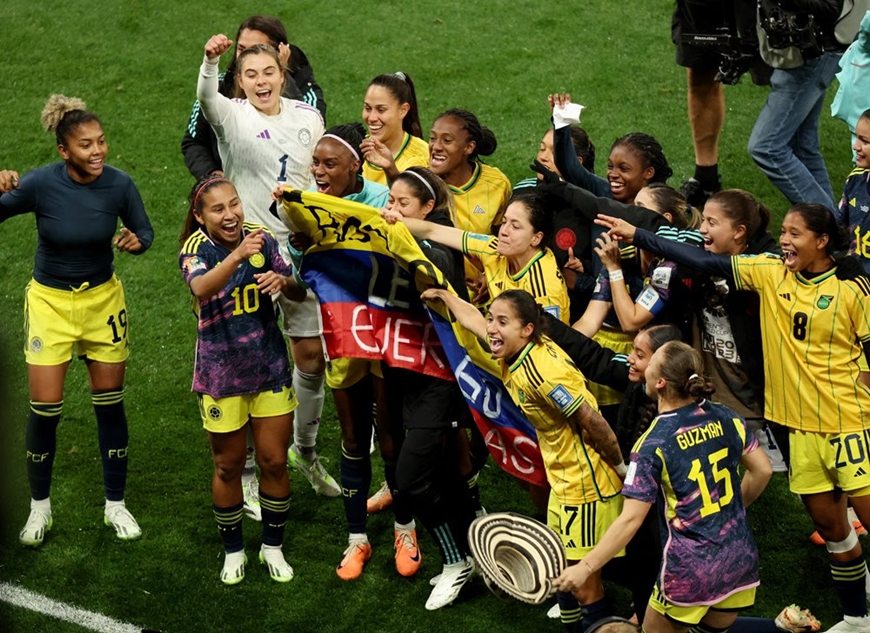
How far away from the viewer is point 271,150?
6930mm

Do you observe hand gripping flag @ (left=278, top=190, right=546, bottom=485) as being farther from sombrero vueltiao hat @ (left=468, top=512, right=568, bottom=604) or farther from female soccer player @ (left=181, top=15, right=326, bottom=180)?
female soccer player @ (left=181, top=15, right=326, bottom=180)

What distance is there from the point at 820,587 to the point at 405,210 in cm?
269

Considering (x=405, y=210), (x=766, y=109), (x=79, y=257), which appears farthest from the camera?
(x=766, y=109)

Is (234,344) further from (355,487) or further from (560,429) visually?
(560,429)

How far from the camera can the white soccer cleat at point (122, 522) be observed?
6.89m

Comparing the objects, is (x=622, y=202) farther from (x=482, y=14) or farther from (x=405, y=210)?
(x=482, y=14)

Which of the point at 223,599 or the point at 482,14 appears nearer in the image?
the point at 223,599

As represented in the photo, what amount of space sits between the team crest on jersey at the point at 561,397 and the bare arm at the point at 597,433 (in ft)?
0.19

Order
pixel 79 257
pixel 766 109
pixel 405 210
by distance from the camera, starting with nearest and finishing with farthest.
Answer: pixel 405 210
pixel 79 257
pixel 766 109

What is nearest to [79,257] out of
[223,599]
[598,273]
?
[223,599]

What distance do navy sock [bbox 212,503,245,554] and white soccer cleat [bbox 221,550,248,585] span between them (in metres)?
0.03

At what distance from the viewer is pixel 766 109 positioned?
8.38m

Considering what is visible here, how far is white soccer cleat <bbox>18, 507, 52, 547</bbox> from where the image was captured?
6770mm

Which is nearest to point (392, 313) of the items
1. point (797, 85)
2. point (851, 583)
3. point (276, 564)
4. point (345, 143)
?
point (345, 143)
